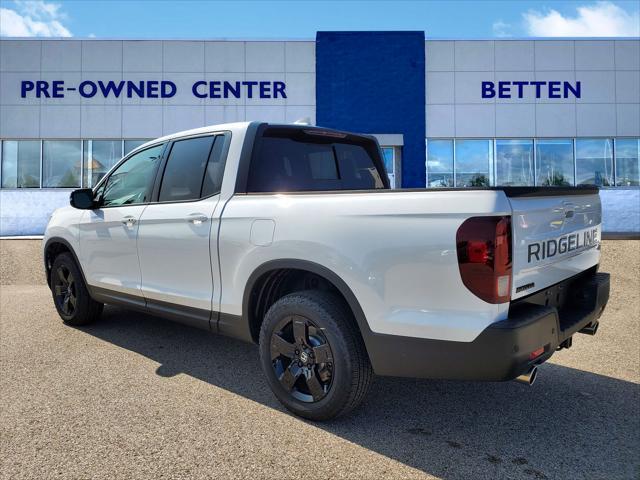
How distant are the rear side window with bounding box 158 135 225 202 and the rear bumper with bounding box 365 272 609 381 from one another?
1.75m

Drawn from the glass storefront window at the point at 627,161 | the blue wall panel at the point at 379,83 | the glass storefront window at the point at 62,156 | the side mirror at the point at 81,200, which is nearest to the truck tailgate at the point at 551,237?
the side mirror at the point at 81,200

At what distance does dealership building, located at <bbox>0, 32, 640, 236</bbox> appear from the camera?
16.1 m

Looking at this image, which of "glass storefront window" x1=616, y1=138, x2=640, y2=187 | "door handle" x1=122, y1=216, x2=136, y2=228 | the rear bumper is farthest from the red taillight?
"glass storefront window" x1=616, y1=138, x2=640, y2=187

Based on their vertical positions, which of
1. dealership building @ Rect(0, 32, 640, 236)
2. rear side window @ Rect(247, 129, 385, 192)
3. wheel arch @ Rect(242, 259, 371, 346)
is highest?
dealership building @ Rect(0, 32, 640, 236)

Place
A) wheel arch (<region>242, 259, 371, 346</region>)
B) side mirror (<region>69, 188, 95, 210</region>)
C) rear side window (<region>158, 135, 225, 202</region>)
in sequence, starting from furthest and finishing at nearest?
side mirror (<region>69, 188, 95, 210</region>) → rear side window (<region>158, 135, 225, 202</region>) → wheel arch (<region>242, 259, 371, 346</region>)

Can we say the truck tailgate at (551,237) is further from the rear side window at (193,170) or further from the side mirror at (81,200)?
the side mirror at (81,200)

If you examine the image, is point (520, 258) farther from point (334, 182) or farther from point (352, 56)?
point (352, 56)

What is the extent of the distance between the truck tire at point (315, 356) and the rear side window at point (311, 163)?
3.30ft

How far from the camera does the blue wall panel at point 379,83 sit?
16.1 m

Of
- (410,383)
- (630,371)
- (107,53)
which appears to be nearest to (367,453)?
(410,383)

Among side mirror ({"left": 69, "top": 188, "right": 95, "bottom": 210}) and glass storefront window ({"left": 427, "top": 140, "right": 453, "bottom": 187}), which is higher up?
glass storefront window ({"left": 427, "top": 140, "right": 453, "bottom": 187})

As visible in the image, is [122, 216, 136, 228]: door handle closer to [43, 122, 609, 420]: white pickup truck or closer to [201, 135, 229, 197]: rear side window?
[43, 122, 609, 420]: white pickup truck

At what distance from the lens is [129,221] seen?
4.09 meters

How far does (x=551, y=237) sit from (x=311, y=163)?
6.16ft
